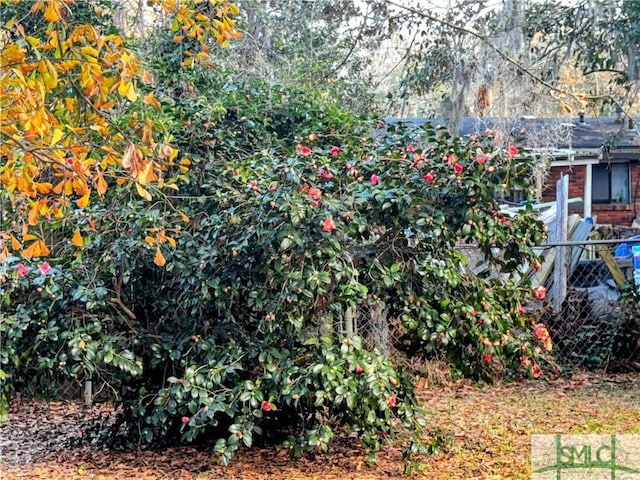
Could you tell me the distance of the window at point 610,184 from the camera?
621 inches

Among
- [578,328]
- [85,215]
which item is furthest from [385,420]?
[578,328]

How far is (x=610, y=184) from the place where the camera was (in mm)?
15805

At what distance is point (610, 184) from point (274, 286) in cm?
1358

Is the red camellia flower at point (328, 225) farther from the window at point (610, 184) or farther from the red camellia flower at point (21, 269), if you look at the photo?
the window at point (610, 184)

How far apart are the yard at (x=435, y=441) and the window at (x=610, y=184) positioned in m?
9.76

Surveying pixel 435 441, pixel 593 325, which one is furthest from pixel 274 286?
pixel 593 325

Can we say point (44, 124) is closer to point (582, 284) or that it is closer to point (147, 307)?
point (147, 307)

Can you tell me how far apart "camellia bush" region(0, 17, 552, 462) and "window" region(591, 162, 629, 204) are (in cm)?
1223

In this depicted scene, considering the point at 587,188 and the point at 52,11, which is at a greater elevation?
the point at 587,188

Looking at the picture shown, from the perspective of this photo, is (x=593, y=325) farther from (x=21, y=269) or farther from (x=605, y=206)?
(x=605, y=206)

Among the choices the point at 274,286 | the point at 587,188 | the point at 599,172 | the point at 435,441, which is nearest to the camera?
the point at 274,286

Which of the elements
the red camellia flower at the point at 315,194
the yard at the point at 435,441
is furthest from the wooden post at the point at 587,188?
the red camellia flower at the point at 315,194

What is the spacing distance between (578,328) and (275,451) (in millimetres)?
3759

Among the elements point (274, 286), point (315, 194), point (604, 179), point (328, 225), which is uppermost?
point (604, 179)
